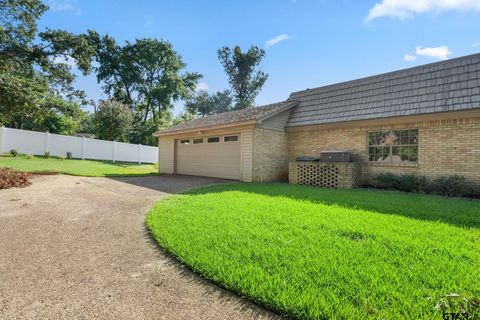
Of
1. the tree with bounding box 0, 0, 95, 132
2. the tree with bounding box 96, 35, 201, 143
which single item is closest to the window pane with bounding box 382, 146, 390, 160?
the tree with bounding box 0, 0, 95, 132

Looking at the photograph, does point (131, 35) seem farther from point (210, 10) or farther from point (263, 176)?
point (263, 176)

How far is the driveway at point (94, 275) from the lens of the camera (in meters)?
2.43

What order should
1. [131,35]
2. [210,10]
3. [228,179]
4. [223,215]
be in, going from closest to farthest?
1. [223,215]
2. [210,10]
3. [228,179]
4. [131,35]

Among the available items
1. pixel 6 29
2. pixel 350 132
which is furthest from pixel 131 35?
pixel 350 132

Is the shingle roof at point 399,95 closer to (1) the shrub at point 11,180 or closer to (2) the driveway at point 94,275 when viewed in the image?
(2) the driveway at point 94,275

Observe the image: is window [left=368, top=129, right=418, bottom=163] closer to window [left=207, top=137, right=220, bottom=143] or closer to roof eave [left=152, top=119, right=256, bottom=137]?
roof eave [left=152, top=119, right=256, bottom=137]

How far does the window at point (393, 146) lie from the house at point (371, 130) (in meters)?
0.03

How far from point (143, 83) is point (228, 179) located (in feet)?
95.8

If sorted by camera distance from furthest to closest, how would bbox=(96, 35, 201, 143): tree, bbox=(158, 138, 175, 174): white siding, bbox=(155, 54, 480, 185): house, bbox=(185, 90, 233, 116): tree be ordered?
bbox=(185, 90, 233, 116): tree → bbox=(96, 35, 201, 143): tree → bbox=(158, 138, 175, 174): white siding → bbox=(155, 54, 480, 185): house

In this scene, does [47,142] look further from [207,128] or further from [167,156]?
[207,128]

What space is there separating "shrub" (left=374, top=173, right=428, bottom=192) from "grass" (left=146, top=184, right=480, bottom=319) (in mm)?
3047

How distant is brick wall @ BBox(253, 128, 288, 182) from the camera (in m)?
11.6

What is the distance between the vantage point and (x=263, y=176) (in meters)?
11.9

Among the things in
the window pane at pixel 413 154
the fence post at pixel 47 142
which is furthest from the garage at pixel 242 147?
the fence post at pixel 47 142
